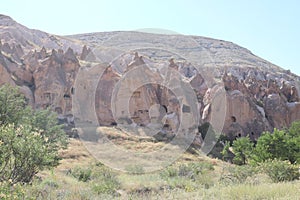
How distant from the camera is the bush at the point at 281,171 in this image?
11.4m

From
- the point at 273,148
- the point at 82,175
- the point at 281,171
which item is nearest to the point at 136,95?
the point at 273,148

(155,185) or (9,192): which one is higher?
(9,192)

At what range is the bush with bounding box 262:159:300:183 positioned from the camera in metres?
11.4

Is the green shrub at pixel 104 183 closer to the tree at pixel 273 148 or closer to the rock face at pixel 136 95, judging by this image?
the tree at pixel 273 148

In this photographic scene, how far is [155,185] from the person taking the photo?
43.2 ft

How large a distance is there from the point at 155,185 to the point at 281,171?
467 cm

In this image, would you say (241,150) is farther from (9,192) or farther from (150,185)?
(9,192)

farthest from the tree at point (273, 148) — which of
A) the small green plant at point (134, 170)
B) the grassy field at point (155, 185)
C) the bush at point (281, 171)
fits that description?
the bush at point (281, 171)

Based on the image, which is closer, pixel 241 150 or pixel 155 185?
pixel 155 185

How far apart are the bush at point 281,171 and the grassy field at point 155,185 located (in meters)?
0.26

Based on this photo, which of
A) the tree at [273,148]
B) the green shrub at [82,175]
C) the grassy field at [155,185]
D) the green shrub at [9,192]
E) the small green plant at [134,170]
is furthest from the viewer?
the tree at [273,148]

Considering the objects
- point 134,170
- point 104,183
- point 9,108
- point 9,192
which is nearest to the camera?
point 9,192

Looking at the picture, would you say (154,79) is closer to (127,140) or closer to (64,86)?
(64,86)

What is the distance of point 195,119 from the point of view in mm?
40719
